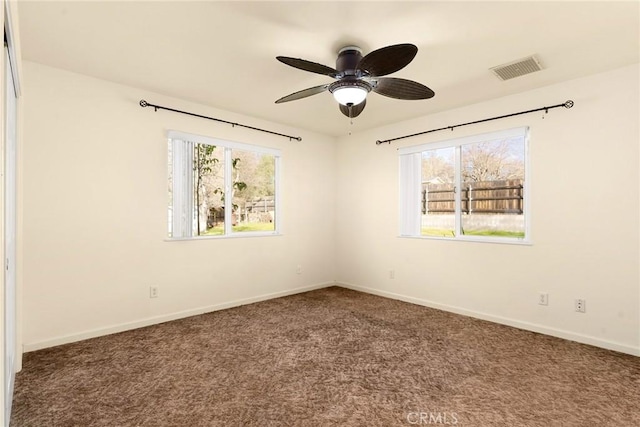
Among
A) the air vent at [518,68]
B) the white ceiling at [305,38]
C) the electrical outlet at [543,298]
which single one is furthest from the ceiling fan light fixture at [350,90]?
the electrical outlet at [543,298]

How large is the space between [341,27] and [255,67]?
0.95 metres

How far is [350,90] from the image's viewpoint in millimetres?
2652

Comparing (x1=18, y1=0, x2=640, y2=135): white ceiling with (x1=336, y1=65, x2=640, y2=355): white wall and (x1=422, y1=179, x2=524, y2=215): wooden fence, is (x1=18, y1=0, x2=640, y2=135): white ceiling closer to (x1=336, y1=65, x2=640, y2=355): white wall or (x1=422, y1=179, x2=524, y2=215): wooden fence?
(x1=336, y1=65, x2=640, y2=355): white wall

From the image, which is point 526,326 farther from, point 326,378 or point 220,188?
point 220,188

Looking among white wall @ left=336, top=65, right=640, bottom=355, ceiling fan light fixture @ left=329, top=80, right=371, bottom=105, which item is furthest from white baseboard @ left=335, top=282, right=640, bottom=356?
ceiling fan light fixture @ left=329, top=80, right=371, bottom=105

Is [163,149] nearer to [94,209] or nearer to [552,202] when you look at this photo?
[94,209]

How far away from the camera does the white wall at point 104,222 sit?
3.00m

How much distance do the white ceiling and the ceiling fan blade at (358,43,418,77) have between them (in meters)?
0.28

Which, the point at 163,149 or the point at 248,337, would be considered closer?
the point at 248,337

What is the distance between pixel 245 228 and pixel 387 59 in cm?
300

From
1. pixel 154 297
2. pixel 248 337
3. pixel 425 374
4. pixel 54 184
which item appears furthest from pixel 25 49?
pixel 425 374

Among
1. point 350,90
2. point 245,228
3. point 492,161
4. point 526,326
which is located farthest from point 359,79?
point 526,326

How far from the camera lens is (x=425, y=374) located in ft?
8.38

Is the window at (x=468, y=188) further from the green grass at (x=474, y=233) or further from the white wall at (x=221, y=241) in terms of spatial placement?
the white wall at (x=221, y=241)
